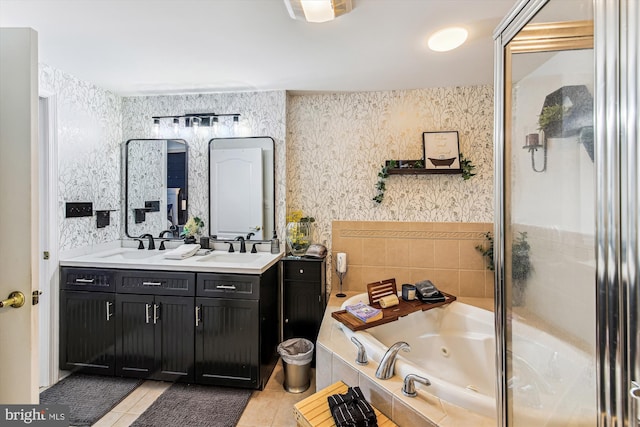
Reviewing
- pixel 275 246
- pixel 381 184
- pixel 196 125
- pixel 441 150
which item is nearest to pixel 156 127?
pixel 196 125

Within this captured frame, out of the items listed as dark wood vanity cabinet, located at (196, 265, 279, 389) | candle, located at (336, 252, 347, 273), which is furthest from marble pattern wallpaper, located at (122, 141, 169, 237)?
candle, located at (336, 252, 347, 273)

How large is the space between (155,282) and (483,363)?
2372 mm

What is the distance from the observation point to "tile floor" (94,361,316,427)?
1.84 meters

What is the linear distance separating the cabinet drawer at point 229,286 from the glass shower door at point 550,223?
1.54 m

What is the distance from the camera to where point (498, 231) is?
1.03 metres

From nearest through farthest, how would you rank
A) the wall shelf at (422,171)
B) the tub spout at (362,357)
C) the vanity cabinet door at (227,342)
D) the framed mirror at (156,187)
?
the tub spout at (362,357), the vanity cabinet door at (227,342), the wall shelf at (422,171), the framed mirror at (156,187)

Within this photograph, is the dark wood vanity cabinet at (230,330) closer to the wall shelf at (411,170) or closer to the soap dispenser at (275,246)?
the soap dispenser at (275,246)

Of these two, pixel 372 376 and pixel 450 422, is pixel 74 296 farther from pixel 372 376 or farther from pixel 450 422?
pixel 450 422

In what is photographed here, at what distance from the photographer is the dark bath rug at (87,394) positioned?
1877mm

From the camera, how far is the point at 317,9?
5.01 feet

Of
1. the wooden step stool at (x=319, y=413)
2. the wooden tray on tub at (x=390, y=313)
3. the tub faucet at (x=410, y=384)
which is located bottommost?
the wooden step stool at (x=319, y=413)

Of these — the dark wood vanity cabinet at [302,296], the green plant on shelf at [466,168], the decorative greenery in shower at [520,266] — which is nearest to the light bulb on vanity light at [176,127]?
the dark wood vanity cabinet at [302,296]

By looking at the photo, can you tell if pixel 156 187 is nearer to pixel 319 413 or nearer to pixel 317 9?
pixel 317 9

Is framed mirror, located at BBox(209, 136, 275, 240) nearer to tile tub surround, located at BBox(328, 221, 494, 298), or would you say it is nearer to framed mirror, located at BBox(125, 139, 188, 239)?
framed mirror, located at BBox(125, 139, 188, 239)
